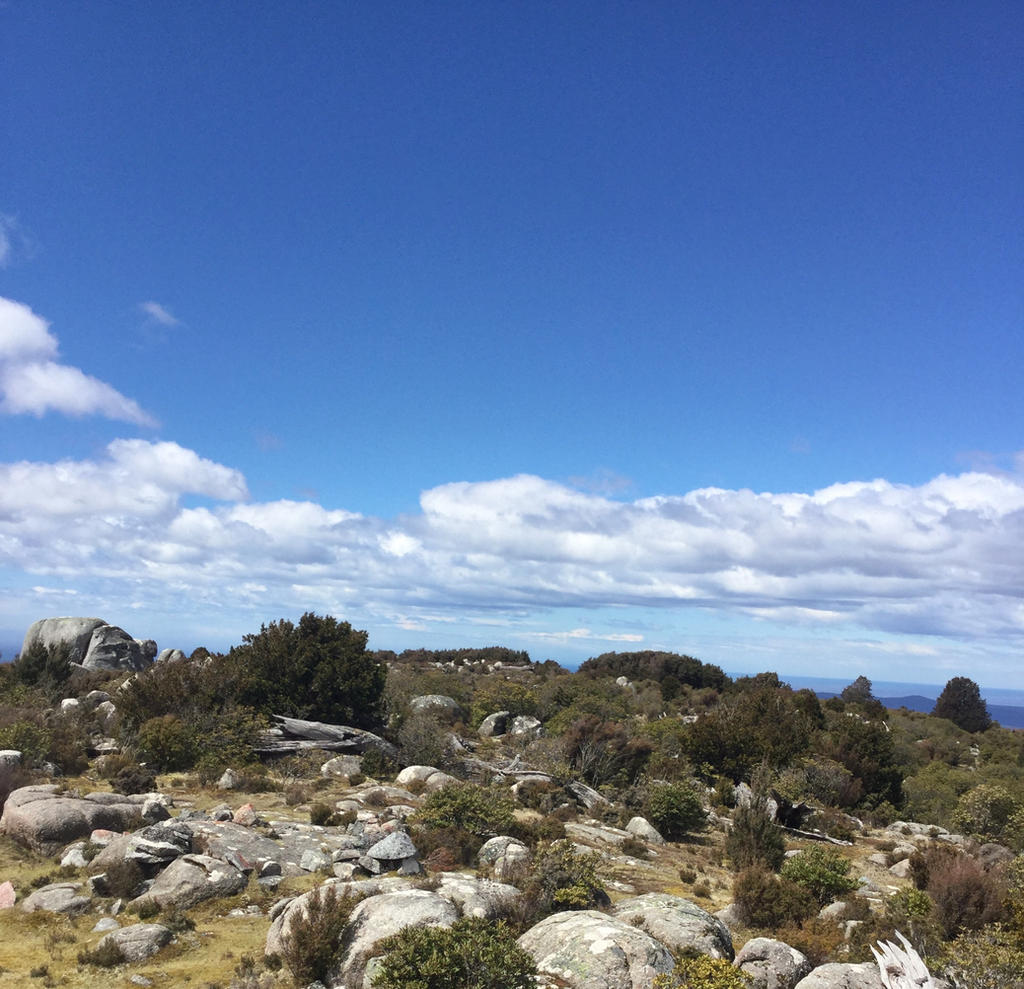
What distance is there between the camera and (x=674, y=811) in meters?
23.2

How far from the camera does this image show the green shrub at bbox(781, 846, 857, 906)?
Result: 53.0 ft

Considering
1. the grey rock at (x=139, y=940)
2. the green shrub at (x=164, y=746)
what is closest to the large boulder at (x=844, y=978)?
the grey rock at (x=139, y=940)

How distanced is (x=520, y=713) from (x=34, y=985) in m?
33.1

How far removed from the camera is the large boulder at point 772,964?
427 inches

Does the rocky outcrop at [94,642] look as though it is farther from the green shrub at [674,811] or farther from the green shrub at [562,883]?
the green shrub at [562,883]

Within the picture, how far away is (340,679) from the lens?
3050 centimetres

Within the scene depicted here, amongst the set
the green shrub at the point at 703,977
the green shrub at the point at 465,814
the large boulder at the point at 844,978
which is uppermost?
the green shrub at the point at 703,977

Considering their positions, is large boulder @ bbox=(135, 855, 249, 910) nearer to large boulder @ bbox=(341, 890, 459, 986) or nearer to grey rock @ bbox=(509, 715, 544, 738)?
large boulder @ bbox=(341, 890, 459, 986)

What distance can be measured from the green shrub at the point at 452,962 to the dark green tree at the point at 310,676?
2115 cm

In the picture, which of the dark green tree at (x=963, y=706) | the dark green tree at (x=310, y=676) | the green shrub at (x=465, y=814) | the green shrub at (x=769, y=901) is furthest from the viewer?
the dark green tree at (x=963, y=706)

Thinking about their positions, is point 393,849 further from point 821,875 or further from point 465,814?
point 821,875

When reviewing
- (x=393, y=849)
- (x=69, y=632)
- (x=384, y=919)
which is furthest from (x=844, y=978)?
(x=69, y=632)

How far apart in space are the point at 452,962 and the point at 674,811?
16.1 meters

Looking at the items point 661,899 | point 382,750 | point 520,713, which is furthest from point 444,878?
point 520,713
